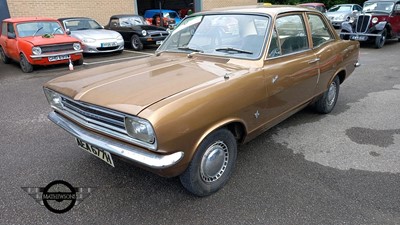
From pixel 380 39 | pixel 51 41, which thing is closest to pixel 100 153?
pixel 51 41

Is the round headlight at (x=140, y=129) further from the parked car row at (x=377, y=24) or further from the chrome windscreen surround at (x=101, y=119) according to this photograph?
the parked car row at (x=377, y=24)

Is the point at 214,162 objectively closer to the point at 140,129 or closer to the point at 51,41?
the point at 140,129

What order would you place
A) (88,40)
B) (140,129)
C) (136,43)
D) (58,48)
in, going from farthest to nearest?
(136,43)
(88,40)
(58,48)
(140,129)

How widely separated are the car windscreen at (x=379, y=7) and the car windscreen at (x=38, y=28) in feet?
40.3

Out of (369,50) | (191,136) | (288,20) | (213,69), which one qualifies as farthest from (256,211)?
(369,50)

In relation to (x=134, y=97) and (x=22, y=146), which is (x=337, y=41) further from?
(x=22, y=146)

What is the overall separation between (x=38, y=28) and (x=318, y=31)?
805cm

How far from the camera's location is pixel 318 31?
4.35 metres

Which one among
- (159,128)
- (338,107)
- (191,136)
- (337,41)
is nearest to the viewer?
(159,128)

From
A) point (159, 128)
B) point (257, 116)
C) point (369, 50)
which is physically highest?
point (159, 128)

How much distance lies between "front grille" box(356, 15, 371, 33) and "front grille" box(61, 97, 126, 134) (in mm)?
12328

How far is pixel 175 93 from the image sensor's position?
2430 mm

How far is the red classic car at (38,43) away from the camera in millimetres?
8164

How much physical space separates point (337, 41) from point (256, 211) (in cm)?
337
